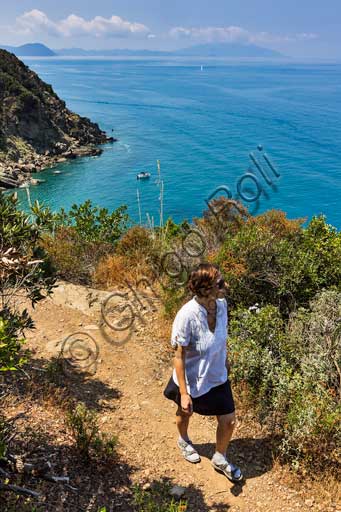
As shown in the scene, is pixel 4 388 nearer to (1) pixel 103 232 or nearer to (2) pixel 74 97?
(1) pixel 103 232

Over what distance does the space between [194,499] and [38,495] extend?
1.38 m

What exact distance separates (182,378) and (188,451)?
1063 mm

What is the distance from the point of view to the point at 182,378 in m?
3.46

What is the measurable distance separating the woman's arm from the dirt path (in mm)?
882

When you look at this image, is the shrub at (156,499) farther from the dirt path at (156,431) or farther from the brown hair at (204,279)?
the brown hair at (204,279)

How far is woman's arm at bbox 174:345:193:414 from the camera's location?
343 cm

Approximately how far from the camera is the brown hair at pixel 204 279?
332 centimetres

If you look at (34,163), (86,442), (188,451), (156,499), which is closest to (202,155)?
(34,163)

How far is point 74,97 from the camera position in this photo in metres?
96.4

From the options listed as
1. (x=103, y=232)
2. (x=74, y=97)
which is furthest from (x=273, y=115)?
(x=103, y=232)

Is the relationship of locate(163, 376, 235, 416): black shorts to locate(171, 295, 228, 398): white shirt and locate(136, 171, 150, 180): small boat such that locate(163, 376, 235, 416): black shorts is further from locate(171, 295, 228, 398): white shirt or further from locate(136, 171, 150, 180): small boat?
locate(136, 171, 150, 180): small boat

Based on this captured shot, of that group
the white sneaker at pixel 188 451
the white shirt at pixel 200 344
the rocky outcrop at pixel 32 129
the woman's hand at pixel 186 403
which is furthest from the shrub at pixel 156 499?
the rocky outcrop at pixel 32 129

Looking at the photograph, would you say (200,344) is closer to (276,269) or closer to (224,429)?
(224,429)

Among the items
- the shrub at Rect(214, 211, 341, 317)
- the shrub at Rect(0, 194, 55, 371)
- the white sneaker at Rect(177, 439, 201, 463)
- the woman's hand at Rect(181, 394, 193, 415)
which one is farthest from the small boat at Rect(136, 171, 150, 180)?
the woman's hand at Rect(181, 394, 193, 415)
